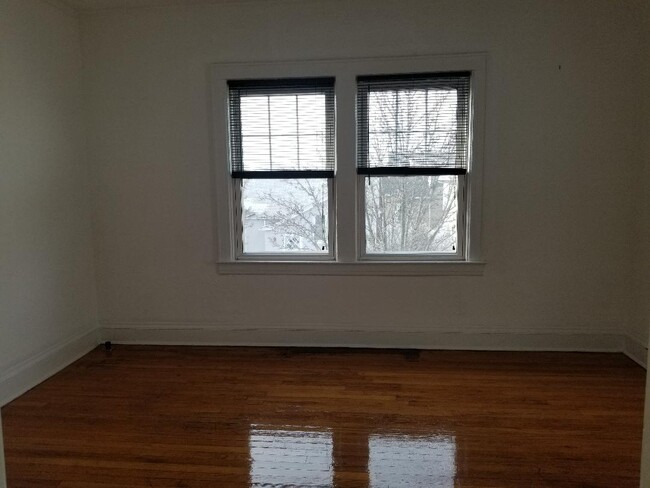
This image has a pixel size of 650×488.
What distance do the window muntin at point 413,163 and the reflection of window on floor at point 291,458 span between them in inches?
66.7

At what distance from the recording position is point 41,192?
3273 millimetres

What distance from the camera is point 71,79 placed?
3607mm

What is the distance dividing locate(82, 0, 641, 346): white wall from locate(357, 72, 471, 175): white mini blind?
21 cm

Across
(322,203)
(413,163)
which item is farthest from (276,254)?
(413,163)

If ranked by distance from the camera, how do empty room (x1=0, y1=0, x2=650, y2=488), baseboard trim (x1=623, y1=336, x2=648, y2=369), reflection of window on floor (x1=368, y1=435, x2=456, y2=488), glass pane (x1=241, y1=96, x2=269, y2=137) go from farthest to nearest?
1. glass pane (x1=241, y1=96, x2=269, y2=137)
2. baseboard trim (x1=623, y1=336, x2=648, y2=369)
3. empty room (x1=0, y1=0, x2=650, y2=488)
4. reflection of window on floor (x1=368, y1=435, x2=456, y2=488)

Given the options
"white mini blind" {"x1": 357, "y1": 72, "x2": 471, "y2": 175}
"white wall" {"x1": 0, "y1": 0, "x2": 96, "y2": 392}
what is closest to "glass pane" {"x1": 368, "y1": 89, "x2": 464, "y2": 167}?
"white mini blind" {"x1": 357, "y1": 72, "x2": 471, "y2": 175}

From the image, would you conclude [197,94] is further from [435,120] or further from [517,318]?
[517,318]

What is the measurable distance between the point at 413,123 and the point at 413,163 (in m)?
0.31

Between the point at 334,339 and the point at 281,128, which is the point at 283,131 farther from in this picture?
the point at 334,339

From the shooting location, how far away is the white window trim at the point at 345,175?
3469mm

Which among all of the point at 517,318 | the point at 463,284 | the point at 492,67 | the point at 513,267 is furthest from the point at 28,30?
the point at 517,318

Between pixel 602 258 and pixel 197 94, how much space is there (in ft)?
11.3

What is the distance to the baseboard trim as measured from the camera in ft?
10.9

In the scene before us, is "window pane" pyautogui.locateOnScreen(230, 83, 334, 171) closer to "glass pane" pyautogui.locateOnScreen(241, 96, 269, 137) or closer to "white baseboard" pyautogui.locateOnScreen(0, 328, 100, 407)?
"glass pane" pyautogui.locateOnScreen(241, 96, 269, 137)
